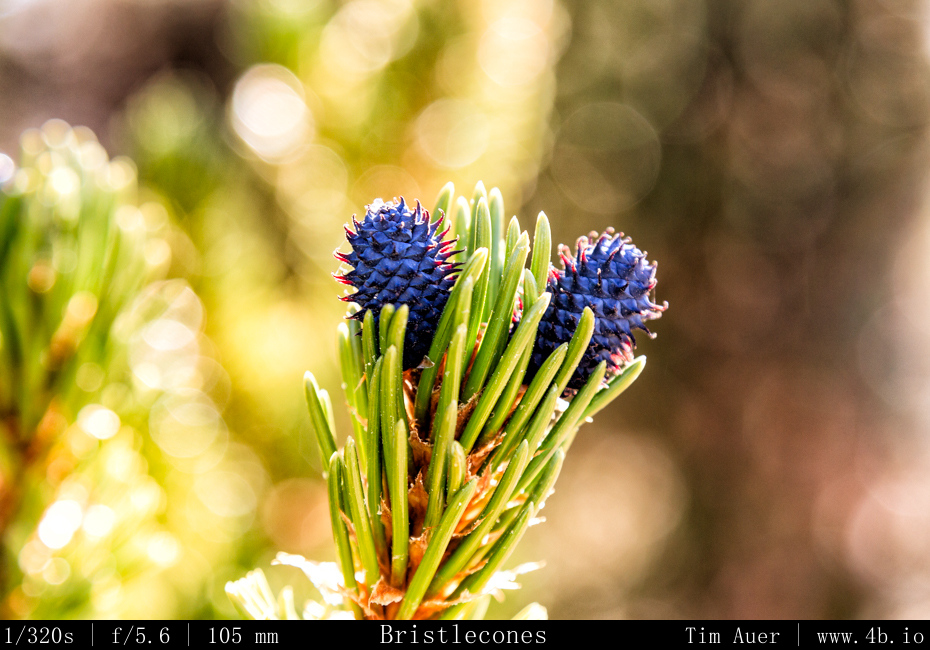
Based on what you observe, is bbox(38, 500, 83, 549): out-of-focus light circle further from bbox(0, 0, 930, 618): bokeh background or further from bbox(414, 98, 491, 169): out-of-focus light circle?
bbox(414, 98, 491, 169): out-of-focus light circle

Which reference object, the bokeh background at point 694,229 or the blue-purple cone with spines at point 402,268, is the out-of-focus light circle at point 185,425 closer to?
the bokeh background at point 694,229

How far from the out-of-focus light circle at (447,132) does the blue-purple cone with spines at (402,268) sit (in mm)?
338

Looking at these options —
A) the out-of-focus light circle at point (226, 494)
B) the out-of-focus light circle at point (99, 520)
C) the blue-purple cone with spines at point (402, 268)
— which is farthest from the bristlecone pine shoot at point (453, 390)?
the out-of-focus light circle at point (226, 494)

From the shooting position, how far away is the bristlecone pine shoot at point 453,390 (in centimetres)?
16

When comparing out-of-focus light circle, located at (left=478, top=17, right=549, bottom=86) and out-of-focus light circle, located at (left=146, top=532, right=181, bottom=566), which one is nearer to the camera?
out-of-focus light circle, located at (left=146, top=532, right=181, bottom=566)

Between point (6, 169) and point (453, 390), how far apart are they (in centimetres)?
23

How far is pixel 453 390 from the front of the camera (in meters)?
0.15

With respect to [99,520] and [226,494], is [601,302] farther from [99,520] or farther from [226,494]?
[226,494]

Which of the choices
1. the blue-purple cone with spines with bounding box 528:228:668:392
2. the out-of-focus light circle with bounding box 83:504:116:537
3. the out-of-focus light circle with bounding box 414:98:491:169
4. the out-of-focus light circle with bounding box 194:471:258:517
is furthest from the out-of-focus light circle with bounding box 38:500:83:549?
the out-of-focus light circle with bounding box 414:98:491:169

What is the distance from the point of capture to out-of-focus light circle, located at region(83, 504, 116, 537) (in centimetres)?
29

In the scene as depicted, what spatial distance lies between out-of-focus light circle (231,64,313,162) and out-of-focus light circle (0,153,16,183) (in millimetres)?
245

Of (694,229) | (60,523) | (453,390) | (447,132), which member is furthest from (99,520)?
(694,229)
